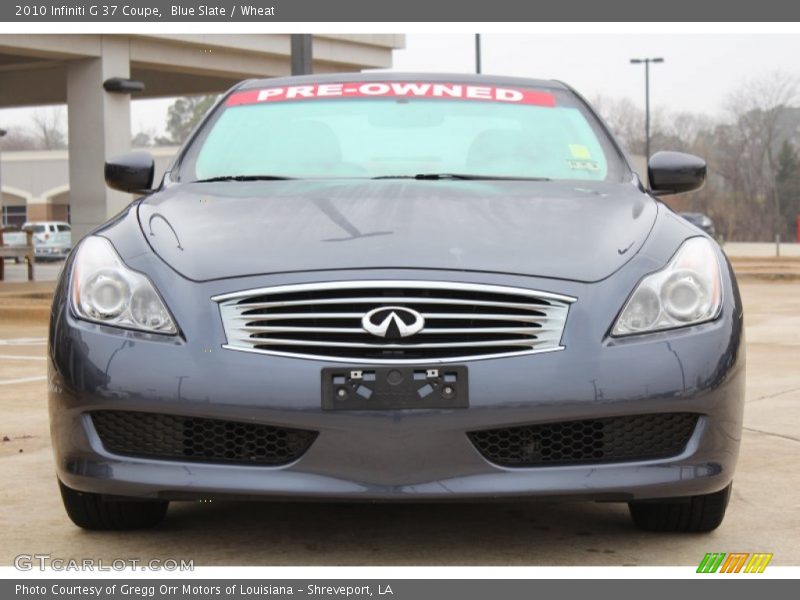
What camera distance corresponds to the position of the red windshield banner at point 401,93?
16.9 feet

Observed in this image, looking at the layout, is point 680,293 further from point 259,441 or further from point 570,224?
point 259,441

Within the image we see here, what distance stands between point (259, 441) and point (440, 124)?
1916mm

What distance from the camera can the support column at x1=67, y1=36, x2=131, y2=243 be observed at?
19.0 metres

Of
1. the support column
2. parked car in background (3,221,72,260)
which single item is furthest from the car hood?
parked car in background (3,221,72,260)

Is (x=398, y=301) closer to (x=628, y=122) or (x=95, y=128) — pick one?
(x=95, y=128)

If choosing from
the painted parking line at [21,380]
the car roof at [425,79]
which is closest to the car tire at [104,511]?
the car roof at [425,79]

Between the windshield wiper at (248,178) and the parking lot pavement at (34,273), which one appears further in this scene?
the parking lot pavement at (34,273)

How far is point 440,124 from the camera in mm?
5008

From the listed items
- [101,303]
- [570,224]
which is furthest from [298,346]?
[570,224]

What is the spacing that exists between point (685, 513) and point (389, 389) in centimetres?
109

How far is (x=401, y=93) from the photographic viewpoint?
17.0 ft

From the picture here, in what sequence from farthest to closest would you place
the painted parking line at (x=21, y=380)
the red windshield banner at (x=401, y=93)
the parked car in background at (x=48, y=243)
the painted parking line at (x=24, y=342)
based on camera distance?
the parked car in background at (x=48, y=243) → the painted parking line at (x=24, y=342) → the painted parking line at (x=21, y=380) → the red windshield banner at (x=401, y=93)

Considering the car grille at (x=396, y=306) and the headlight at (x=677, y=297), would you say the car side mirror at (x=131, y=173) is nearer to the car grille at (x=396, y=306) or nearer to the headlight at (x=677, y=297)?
the car grille at (x=396, y=306)
